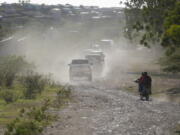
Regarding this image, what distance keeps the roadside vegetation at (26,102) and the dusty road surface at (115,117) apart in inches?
23.8

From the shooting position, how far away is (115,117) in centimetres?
2162

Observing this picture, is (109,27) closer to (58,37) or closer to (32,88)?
(58,37)

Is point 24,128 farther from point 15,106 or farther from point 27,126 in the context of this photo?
point 15,106

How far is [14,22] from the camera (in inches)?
4904

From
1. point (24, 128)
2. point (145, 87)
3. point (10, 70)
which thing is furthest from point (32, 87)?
point (24, 128)

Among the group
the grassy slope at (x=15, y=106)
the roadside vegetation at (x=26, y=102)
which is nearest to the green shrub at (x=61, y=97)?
the roadside vegetation at (x=26, y=102)

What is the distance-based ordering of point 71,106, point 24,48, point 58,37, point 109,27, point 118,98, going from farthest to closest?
point 109,27 < point 58,37 < point 24,48 < point 118,98 < point 71,106

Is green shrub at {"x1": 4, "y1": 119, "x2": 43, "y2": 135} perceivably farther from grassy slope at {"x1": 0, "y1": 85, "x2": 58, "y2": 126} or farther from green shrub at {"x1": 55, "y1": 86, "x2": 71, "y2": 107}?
green shrub at {"x1": 55, "y1": 86, "x2": 71, "y2": 107}

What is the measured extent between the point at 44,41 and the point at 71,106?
72.3m

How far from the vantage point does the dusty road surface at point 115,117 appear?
1819cm

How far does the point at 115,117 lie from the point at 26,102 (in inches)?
277

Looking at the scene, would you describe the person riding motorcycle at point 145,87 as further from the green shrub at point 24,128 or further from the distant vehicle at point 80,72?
the distant vehicle at point 80,72

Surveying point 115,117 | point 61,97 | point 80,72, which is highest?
point 115,117

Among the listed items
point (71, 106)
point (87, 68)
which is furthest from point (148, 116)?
point (87, 68)
